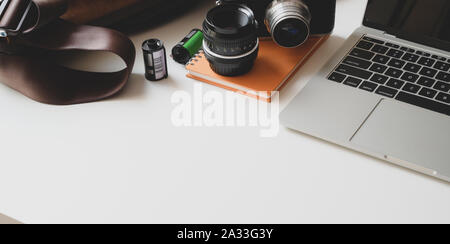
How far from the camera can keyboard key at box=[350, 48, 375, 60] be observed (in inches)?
29.4

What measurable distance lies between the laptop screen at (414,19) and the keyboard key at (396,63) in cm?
5

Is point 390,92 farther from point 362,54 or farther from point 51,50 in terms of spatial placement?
point 51,50

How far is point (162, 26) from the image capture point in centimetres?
87

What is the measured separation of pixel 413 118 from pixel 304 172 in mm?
168

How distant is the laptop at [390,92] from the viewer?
62cm

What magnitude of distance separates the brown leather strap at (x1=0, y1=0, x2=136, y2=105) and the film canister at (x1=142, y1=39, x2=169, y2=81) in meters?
0.02

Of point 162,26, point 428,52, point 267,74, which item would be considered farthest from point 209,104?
point 428,52

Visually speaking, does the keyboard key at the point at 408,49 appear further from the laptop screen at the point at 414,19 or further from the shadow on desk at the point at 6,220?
the shadow on desk at the point at 6,220

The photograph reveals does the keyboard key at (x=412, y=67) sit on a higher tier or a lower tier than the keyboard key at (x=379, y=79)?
higher

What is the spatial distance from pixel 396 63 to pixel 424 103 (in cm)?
9

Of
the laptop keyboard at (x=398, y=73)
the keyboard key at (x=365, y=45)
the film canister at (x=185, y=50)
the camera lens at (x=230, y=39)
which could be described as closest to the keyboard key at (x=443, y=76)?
the laptop keyboard at (x=398, y=73)

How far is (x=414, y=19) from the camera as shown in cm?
73
